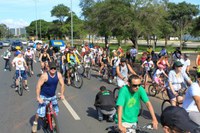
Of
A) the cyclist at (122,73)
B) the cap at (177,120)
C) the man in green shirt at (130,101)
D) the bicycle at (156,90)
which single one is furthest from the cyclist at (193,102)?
the bicycle at (156,90)

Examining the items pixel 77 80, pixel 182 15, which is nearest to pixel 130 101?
pixel 77 80

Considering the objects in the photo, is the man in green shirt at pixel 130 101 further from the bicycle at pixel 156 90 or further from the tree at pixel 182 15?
the tree at pixel 182 15

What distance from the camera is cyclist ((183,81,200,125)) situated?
4853 mm

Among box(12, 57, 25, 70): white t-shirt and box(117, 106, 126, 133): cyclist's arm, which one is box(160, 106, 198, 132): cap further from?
box(12, 57, 25, 70): white t-shirt

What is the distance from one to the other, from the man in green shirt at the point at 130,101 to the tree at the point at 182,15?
175ft

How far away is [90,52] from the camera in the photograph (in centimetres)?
2339

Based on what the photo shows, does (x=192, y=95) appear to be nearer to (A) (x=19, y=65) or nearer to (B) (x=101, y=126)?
(B) (x=101, y=126)

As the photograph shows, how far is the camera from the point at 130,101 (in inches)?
195

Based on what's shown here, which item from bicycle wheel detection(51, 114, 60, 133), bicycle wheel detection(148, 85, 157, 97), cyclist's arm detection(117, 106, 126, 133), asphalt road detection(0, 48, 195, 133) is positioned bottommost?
asphalt road detection(0, 48, 195, 133)

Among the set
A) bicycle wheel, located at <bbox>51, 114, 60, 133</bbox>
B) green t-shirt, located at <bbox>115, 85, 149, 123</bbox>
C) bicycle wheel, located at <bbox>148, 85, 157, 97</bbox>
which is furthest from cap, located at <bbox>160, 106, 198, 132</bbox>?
bicycle wheel, located at <bbox>148, 85, 157, 97</bbox>

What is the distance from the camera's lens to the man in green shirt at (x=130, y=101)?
15.6 feet

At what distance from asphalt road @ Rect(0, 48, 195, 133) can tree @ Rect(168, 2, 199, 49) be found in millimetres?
45281

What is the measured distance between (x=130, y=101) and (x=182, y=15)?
55.5 metres

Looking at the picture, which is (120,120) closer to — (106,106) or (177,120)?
(177,120)
